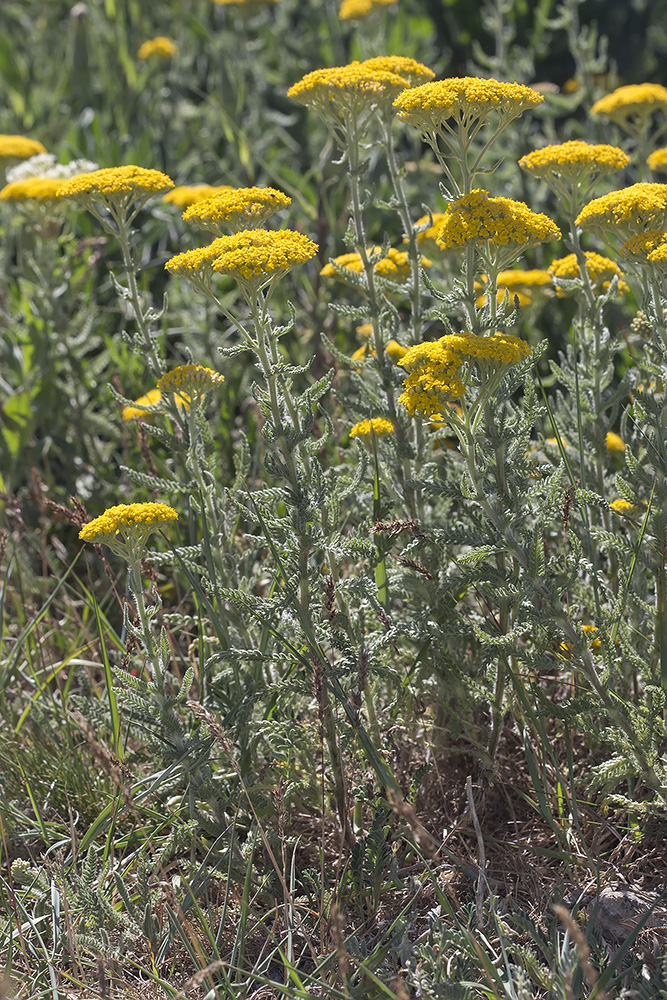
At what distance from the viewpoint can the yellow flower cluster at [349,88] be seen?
2314mm

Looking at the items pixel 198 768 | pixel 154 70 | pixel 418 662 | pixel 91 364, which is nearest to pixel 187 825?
pixel 198 768

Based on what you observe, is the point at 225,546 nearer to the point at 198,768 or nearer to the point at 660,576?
the point at 198,768

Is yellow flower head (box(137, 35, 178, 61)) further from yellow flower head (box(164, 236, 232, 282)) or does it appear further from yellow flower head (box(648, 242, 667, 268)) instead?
yellow flower head (box(648, 242, 667, 268))

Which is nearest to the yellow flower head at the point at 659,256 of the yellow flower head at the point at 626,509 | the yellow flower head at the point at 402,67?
the yellow flower head at the point at 626,509

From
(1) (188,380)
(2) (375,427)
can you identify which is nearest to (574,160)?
(2) (375,427)

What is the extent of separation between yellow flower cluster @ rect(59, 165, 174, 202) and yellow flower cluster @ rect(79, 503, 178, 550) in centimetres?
90

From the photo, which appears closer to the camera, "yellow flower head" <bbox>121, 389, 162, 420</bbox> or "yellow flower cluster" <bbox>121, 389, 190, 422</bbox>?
"yellow flower cluster" <bbox>121, 389, 190, 422</bbox>

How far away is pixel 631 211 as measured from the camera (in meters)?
2.15

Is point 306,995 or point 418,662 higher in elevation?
point 418,662

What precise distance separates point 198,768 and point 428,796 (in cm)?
65

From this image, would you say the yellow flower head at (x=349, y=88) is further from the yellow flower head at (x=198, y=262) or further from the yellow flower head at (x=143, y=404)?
the yellow flower head at (x=143, y=404)

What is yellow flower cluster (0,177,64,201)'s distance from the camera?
338 centimetres

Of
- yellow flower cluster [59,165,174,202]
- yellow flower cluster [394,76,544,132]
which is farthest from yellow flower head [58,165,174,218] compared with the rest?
yellow flower cluster [394,76,544,132]

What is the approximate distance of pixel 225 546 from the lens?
249 cm
